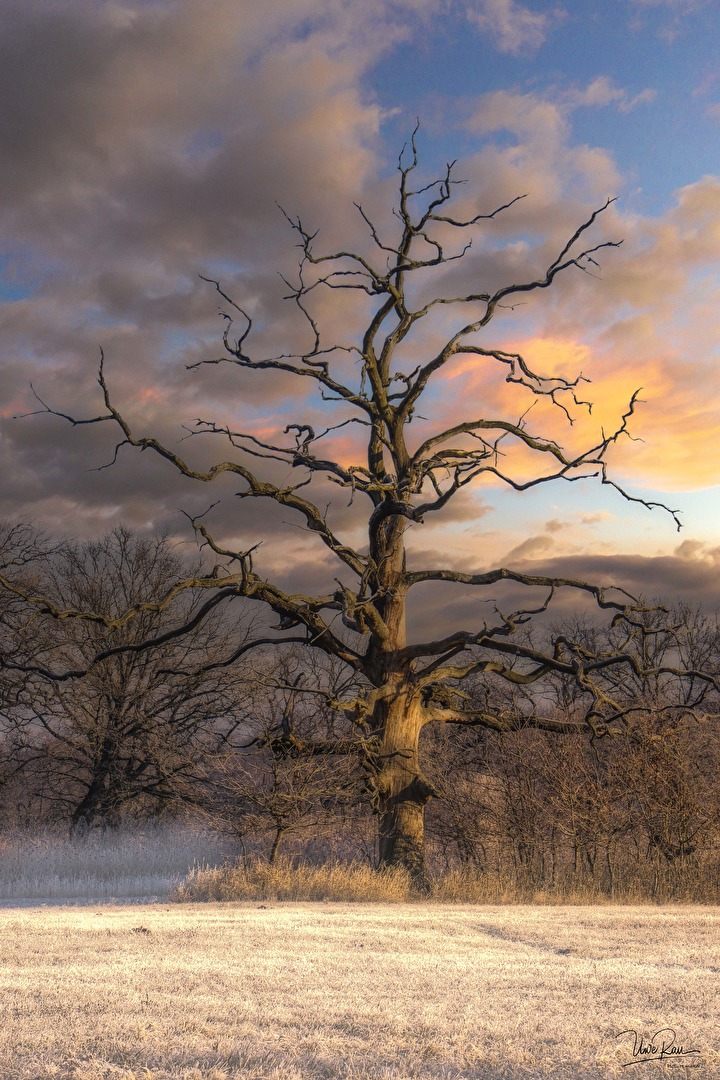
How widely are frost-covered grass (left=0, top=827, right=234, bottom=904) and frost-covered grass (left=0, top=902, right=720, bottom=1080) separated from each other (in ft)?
21.3

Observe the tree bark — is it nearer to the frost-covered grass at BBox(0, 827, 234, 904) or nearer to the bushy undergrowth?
the bushy undergrowth

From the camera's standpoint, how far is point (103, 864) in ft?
67.6

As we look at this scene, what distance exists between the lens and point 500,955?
908 cm

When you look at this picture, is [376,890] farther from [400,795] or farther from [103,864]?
[103,864]

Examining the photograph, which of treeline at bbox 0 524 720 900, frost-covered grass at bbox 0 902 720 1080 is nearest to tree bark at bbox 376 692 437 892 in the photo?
treeline at bbox 0 524 720 900

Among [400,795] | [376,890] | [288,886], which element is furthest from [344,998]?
[400,795]

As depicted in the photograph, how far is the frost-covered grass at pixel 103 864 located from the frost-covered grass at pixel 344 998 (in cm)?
649

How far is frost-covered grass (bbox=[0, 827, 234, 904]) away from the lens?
688 inches

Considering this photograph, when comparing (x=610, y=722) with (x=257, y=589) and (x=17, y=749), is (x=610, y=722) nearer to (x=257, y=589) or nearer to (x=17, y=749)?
(x=257, y=589)

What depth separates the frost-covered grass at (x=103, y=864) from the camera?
17469mm

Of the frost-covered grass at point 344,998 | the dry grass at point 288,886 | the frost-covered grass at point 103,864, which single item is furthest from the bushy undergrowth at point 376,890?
the frost-covered grass at point 344,998

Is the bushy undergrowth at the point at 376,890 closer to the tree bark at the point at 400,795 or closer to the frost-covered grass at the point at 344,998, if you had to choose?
the tree bark at the point at 400,795

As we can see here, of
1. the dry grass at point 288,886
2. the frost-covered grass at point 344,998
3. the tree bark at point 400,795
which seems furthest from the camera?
the tree bark at point 400,795

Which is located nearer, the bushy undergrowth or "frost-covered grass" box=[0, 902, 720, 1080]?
"frost-covered grass" box=[0, 902, 720, 1080]
